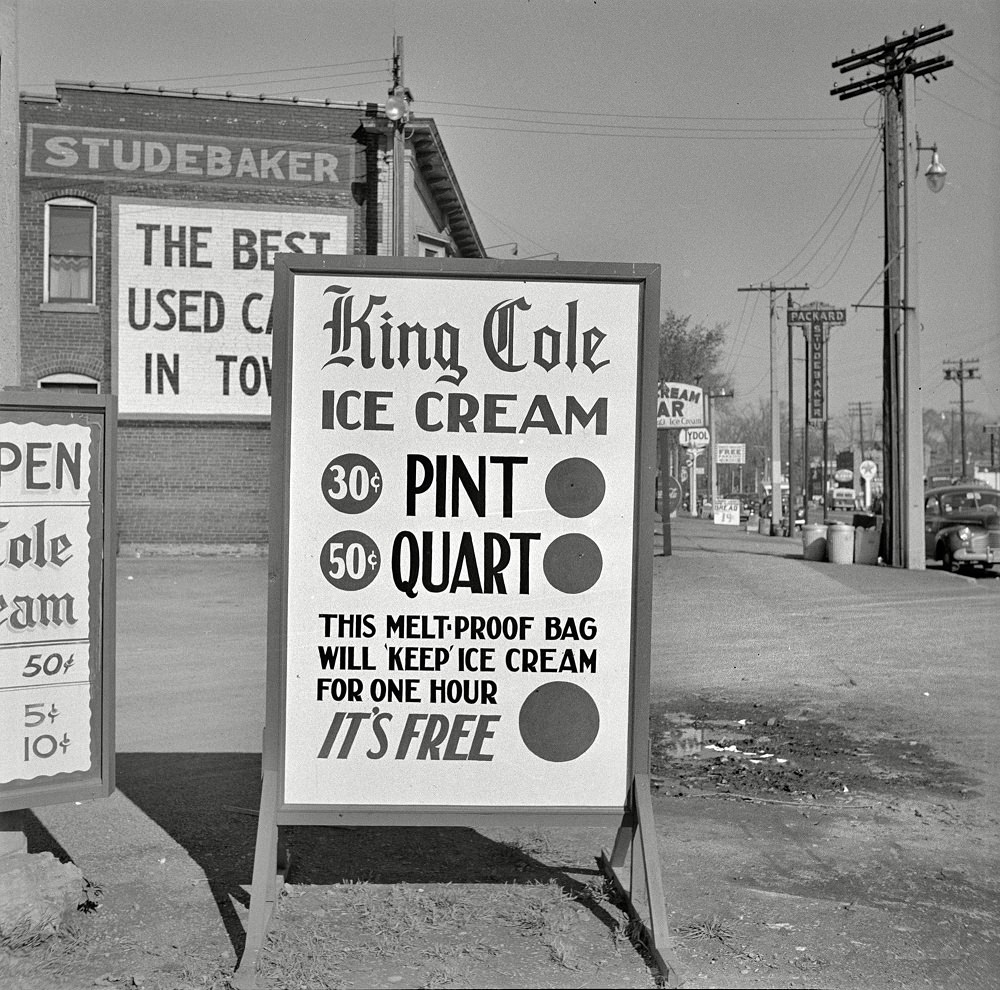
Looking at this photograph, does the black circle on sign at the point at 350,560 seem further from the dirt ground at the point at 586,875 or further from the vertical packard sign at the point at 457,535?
the dirt ground at the point at 586,875

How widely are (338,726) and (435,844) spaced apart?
1.35 m

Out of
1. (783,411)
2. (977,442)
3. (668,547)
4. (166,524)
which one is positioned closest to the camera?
(668,547)

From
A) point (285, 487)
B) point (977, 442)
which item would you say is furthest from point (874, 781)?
point (977, 442)

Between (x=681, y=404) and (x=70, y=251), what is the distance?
1398cm

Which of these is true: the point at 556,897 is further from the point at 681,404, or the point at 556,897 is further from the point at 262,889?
the point at 681,404

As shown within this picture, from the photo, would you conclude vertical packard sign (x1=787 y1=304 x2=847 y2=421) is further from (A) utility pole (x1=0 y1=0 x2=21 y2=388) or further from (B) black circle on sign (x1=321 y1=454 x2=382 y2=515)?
(B) black circle on sign (x1=321 y1=454 x2=382 y2=515)

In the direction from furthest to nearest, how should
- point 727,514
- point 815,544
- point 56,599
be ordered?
point 727,514 < point 815,544 < point 56,599

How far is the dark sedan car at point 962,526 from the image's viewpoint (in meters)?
24.2

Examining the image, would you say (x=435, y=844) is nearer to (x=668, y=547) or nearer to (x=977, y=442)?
(x=668, y=547)

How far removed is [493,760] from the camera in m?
4.54

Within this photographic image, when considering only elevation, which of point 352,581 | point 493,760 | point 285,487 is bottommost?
point 493,760

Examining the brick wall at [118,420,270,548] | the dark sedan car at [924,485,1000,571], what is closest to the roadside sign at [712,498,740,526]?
the dark sedan car at [924,485,1000,571]

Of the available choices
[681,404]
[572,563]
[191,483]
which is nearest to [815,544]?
[681,404]

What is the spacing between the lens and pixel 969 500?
1087 inches
